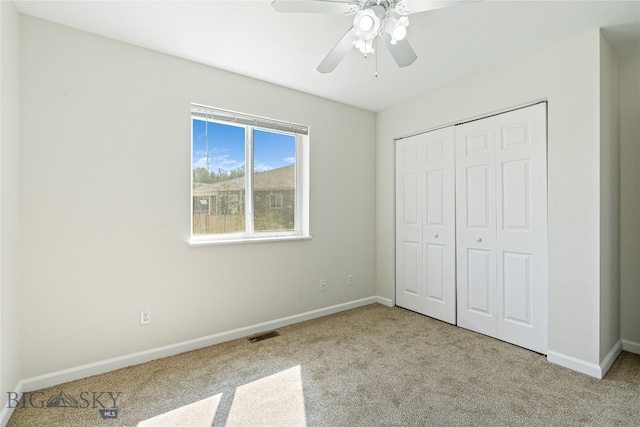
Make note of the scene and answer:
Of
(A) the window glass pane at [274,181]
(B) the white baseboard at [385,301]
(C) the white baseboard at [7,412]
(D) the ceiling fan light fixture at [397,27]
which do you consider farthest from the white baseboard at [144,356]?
(D) the ceiling fan light fixture at [397,27]

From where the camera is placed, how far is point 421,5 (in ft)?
4.91

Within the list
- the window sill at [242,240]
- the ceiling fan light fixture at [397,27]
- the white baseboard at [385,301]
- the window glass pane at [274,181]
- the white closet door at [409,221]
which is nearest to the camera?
the ceiling fan light fixture at [397,27]

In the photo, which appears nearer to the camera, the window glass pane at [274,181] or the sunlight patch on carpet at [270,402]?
the sunlight patch on carpet at [270,402]

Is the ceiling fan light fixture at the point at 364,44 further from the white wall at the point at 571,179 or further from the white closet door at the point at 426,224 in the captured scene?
the white closet door at the point at 426,224

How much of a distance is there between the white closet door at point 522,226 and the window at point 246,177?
1879 millimetres

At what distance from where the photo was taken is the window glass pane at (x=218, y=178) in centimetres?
275

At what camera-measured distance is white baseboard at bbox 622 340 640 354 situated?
2.51 meters

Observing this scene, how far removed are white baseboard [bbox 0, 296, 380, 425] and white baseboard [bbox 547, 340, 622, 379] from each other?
2.01m

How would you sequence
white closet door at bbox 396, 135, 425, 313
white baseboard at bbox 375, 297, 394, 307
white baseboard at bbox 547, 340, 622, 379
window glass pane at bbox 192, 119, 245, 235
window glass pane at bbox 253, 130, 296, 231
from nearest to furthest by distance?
white baseboard at bbox 547, 340, 622, 379, window glass pane at bbox 192, 119, 245, 235, window glass pane at bbox 253, 130, 296, 231, white closet door at bbox 396, 135, 425, 313, white baseboard at bbox 375, 297, 394, 307

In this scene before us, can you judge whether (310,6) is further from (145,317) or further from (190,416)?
(145,317)

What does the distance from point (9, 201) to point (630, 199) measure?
4380mm

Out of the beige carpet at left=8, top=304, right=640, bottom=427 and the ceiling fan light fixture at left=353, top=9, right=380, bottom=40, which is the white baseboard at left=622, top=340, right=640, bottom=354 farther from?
the ceiling fan light fixture at left=353, top=9, right=380, bottom=40

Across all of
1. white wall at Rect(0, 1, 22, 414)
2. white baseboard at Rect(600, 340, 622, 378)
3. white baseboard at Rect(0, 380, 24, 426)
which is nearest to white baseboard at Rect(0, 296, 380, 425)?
white baseboard at Rect(0, 380, 24, 426)

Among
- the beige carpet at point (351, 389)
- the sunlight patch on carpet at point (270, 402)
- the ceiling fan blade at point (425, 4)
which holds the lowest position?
the sunlight patch on carpet at point (270, 402)
